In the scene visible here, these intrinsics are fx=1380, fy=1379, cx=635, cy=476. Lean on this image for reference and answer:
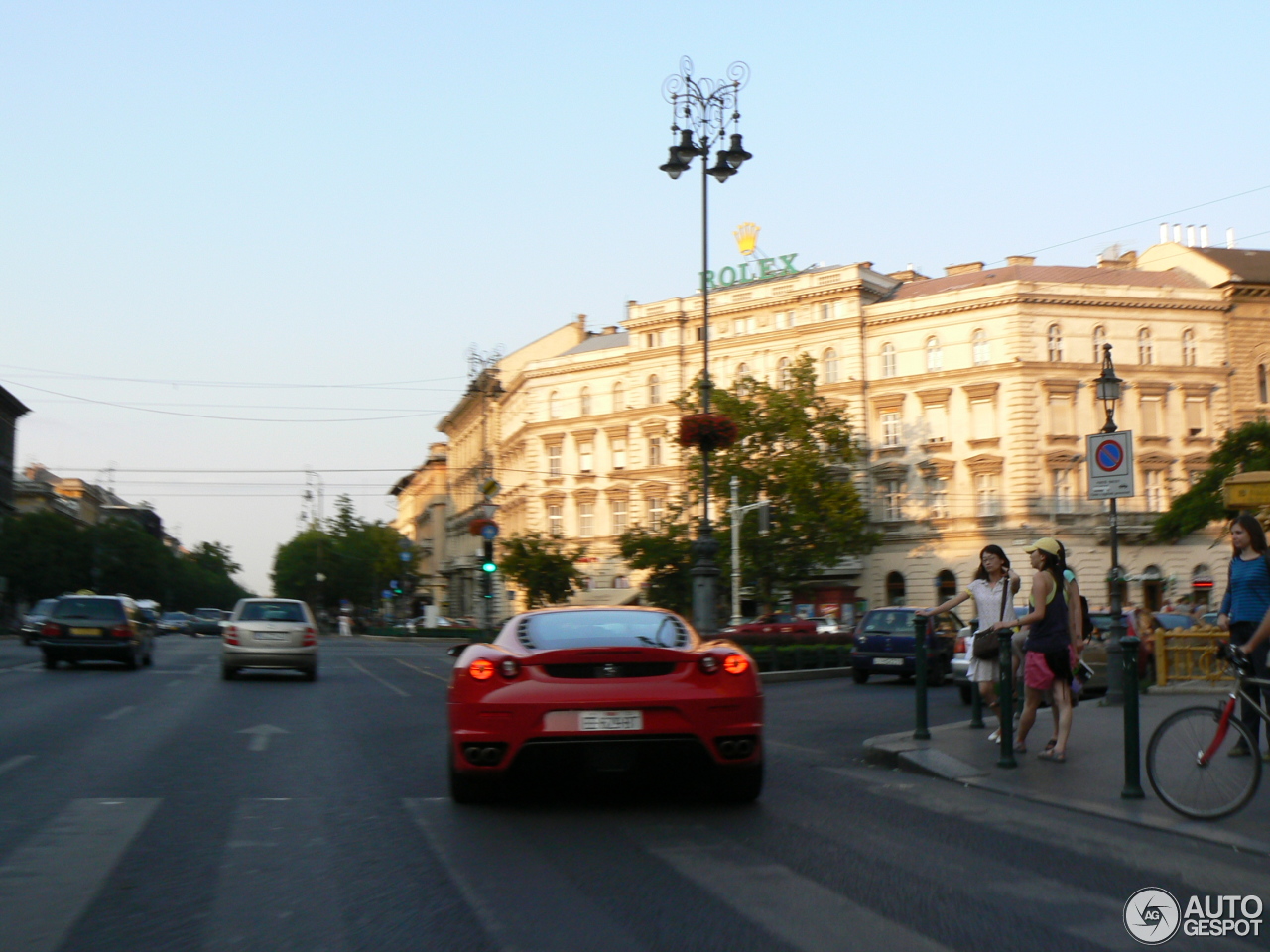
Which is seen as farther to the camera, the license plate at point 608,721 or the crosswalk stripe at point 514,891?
the license plate at point 608,721

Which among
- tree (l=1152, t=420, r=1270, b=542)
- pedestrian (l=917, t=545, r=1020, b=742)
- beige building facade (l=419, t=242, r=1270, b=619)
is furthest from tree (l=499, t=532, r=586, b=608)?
pedestrian (l=917, t=545, r=1020, b=742)

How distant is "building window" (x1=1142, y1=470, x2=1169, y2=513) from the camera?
59.9 meters

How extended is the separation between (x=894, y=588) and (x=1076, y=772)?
5416 cm

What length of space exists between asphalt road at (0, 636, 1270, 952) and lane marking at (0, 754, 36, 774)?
0.10 meters

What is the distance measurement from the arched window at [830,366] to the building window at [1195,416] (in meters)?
15.9

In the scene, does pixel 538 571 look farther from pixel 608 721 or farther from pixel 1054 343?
pixel 608 721

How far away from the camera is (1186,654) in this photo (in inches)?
794

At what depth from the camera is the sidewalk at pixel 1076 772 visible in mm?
7777

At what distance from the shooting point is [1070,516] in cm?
5941

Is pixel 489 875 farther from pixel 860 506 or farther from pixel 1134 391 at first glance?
pixel 1134 391

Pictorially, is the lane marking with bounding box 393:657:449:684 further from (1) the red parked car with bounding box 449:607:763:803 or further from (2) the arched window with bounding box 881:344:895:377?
(2) the arched window with bounding box 881:344:895:377

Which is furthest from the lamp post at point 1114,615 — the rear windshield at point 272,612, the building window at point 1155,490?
the building window at point 1155,490

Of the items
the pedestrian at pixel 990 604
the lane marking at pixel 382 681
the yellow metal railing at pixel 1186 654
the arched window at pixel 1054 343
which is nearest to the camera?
the pedestrian at pixel 990 604
